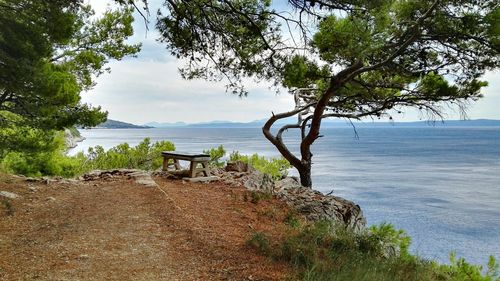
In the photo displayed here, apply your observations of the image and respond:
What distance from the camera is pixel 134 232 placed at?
4.96 m

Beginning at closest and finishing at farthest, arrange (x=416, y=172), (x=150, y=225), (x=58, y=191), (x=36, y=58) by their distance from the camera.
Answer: (x=150, y=225) → (x=36, y=58) → (x=58, y=191) → (x=416, y=172)

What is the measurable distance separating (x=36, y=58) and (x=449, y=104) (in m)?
8.74

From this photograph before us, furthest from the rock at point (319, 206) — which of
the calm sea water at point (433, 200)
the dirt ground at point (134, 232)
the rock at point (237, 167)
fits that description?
the calm sea water at point (433, 200)

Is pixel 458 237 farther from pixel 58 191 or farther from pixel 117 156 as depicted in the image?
pixel 58 191

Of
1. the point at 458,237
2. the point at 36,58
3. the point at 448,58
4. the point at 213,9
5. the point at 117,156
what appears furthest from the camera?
the point at 458,237

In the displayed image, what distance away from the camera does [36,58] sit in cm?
679

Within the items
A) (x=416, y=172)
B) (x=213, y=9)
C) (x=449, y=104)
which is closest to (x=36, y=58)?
(x=213, y=9)

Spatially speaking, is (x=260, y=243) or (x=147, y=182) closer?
(x=260, y=243)

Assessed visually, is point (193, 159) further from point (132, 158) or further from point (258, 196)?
point (132, 158)

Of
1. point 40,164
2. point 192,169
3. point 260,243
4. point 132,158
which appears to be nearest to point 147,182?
point 192,169

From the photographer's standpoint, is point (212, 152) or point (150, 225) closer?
point (150, 225)

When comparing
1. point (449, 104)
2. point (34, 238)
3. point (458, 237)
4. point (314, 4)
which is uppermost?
point (314, 4)

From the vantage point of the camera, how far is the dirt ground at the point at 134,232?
382 centimetres

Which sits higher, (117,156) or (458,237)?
(117,156)
